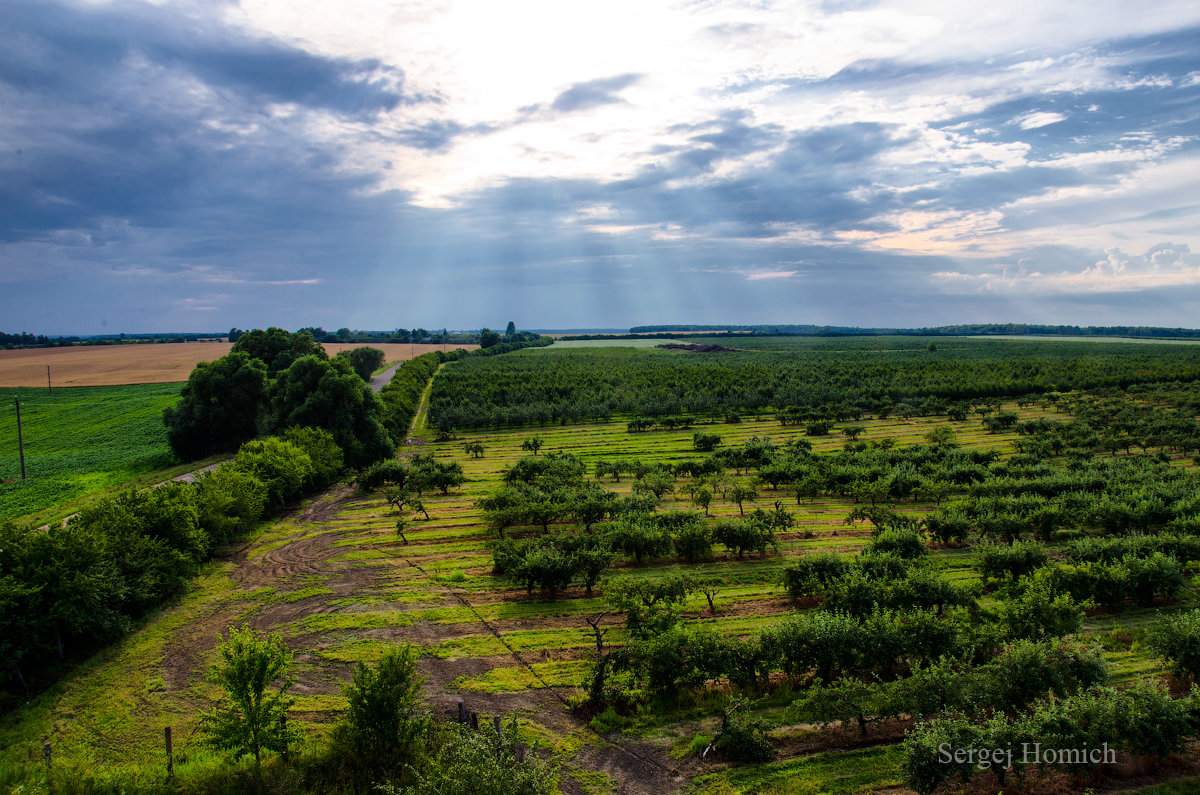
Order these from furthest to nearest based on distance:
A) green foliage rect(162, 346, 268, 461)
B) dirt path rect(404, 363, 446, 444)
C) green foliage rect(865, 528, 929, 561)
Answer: dirt path rect(404, 363, 446, 444) < green foliage rect(162, 346, 268, 461) < green foliage rect(865, 528, 929, 561)

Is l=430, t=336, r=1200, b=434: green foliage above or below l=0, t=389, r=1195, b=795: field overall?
above

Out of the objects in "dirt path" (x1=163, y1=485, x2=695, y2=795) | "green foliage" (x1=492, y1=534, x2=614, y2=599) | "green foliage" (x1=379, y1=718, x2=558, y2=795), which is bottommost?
"dirt path" (x1=163, y1=485, x2=695, y2=795)

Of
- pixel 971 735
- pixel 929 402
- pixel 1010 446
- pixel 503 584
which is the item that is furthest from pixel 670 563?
pixel 929 402

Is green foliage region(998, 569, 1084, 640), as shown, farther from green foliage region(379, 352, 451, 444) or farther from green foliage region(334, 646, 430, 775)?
green foliage region(379, 352, 451, 444)

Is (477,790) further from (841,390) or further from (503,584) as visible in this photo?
(841,390)

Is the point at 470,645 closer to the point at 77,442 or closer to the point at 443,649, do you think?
the point at 443,649

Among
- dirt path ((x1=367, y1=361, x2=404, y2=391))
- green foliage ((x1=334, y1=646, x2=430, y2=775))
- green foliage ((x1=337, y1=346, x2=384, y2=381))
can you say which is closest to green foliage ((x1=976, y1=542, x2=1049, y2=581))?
green foliage ((x1=334, y1=646, x2=430, y2=775))

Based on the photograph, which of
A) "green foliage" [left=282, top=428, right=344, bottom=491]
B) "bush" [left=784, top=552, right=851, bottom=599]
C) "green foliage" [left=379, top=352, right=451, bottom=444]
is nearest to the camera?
"bush" [left=784, top=552, right=851, bottom=599]

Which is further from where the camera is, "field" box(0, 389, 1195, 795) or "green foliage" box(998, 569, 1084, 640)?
"green foliage" box(998, 569, 1084, 640)
